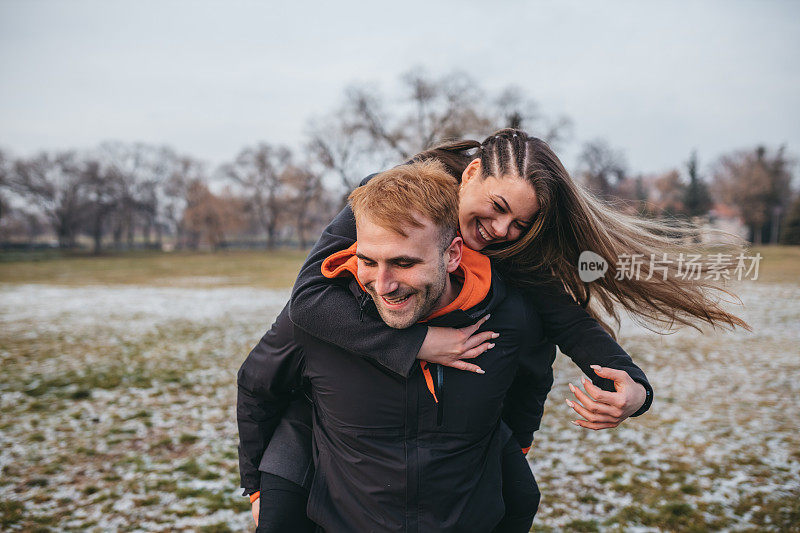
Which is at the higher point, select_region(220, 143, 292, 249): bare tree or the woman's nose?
select_region(220, 143, 292, 249): bare tree

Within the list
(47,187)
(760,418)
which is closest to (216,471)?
(760,418)

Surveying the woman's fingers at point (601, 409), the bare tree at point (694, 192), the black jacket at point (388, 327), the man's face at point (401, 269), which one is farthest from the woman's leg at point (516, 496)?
the bare tree at point (694, 192)

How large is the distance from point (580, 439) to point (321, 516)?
5.10 metres

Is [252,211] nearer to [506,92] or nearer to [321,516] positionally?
[506,92]

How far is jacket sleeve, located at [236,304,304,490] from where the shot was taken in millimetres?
2227

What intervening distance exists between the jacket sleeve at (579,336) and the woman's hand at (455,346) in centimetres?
43

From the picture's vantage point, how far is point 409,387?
76.5 inches

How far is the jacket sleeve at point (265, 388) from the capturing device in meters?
A: 2.23

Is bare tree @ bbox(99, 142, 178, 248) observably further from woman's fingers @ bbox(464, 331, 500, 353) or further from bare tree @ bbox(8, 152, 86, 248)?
woman's fingers @ bbox(464, 331, 500, 353)

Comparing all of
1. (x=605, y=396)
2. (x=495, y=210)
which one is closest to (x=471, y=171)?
(x=495, y=210)

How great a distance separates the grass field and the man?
117 cm

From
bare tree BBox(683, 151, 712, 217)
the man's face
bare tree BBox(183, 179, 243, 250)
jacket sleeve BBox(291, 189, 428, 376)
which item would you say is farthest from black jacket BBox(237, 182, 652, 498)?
bare tree BBox(183, 179, 243, 250)

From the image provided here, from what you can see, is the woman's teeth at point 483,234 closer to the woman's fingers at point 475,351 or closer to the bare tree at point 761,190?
the woman's fingers at point 475,351

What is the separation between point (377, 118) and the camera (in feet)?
120
